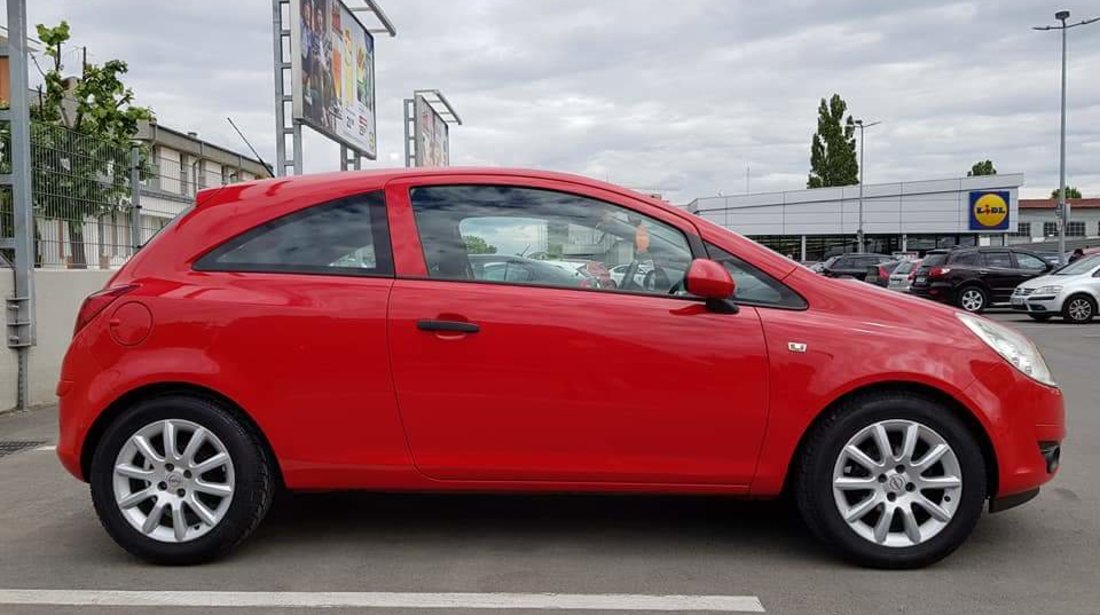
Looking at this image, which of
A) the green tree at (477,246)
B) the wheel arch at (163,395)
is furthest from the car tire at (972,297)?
the wheel arch at (163,395)

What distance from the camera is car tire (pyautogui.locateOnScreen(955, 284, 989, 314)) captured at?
21797 mm

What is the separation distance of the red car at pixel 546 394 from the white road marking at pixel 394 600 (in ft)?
1.13

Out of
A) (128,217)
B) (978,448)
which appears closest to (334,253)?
(978,448)

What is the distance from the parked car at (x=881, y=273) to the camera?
93.8 ft

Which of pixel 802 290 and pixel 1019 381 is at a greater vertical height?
pixel 802 290

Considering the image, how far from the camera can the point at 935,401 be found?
3.99 m

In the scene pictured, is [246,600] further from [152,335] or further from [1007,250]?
[1007,250]

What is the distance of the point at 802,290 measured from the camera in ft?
13.3

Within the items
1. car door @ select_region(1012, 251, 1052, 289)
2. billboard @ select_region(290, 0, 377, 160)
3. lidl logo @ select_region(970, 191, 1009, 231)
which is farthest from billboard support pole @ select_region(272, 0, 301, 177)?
lidl logo @ select_region(970, 191, 1009, 231)

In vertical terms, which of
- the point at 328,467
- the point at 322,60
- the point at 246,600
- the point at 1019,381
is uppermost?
the point at 322,60

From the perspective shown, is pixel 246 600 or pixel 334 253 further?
pixel 334 253

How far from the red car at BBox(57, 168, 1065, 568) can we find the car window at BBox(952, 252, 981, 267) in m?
19.4

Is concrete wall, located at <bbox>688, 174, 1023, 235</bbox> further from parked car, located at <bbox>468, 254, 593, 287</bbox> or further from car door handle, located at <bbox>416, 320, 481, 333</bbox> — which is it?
car door handle, located at <bbox>416, 320, 481, 333</bbox>

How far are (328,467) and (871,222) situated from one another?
210ft
